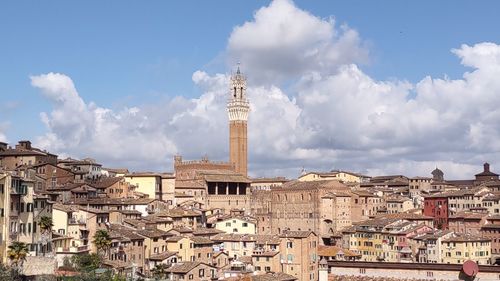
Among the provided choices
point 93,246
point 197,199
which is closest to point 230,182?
point 197,199

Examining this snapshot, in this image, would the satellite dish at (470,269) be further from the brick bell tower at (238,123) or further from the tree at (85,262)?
the brick bell tower at (238,123)

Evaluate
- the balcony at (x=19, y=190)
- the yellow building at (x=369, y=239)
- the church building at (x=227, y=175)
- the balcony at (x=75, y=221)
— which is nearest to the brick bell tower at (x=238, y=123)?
the church building at (x=227, y=175)

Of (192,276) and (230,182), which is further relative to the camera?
(230,182)

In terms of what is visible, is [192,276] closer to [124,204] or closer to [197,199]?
[124,204]

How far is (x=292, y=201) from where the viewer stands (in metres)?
86.1

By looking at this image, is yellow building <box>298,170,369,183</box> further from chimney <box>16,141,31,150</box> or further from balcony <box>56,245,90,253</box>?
balcony <box>56,245,90,253</box>

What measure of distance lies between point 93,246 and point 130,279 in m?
6.85

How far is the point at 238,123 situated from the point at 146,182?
37.9 m

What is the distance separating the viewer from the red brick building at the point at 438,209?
265 ft

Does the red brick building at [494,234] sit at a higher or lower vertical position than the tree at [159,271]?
higher

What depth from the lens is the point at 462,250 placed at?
6525cm

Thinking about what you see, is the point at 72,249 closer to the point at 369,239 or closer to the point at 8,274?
the point at 8,274

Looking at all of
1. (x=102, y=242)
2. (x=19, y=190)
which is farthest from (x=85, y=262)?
(x=19, y=190)

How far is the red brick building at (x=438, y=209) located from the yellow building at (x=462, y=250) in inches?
505
